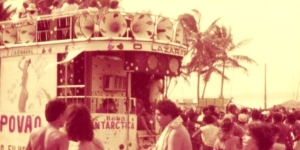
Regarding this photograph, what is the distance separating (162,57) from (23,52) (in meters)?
3.40

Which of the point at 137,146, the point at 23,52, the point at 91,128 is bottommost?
the point at 137,146

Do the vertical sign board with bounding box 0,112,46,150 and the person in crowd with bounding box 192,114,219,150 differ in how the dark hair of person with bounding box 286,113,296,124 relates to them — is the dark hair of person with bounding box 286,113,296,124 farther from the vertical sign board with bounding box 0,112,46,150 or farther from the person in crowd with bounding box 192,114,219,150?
the vertical sign board with bounding box 0,112,46,150

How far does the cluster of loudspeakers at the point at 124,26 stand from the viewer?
13891 mm

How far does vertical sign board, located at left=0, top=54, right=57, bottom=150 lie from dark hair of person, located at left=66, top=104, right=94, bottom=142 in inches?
314

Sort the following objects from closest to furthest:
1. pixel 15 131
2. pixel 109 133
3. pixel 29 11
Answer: pixel 109 133, pixel 15 131, pixel 29 11

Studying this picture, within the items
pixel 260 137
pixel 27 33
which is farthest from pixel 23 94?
pixel 260 137

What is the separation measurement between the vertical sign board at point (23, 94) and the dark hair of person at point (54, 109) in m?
7.13

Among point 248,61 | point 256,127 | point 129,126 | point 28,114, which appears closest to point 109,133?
point 129,126

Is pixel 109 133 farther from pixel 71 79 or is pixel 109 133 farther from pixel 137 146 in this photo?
pixel 71 79

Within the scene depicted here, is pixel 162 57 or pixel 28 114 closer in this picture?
pixel 28 114

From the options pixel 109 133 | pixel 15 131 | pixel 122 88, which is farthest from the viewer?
pixel 122 88

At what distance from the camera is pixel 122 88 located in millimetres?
15047

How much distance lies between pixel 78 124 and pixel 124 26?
8.57m

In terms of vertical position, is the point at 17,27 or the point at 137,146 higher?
the point at 17,27
